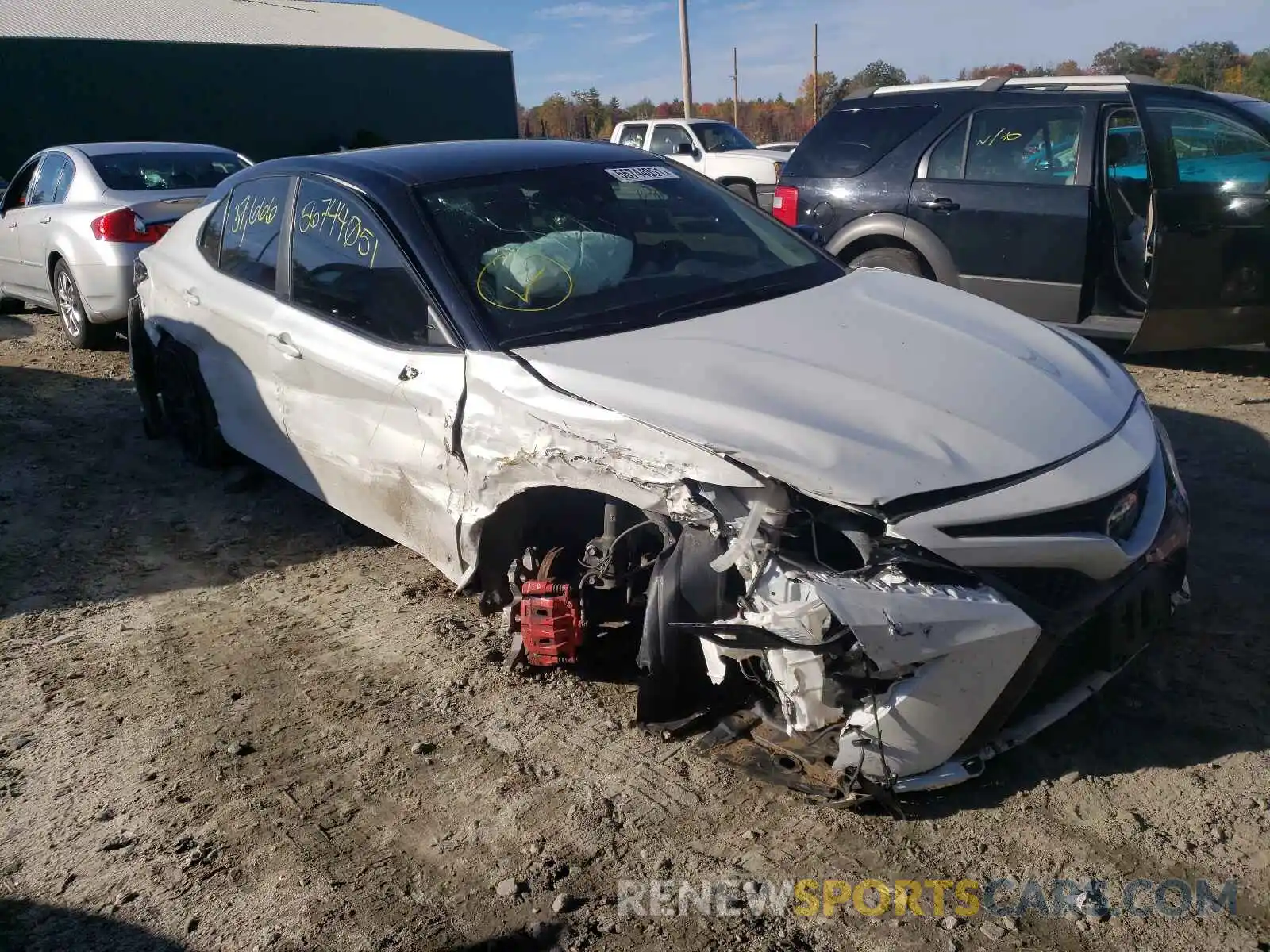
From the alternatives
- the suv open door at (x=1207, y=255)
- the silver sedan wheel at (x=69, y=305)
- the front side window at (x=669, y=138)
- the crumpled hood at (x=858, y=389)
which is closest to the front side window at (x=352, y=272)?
the crumpled hood at (x=858, y=389)

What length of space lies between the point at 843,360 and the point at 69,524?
389cm

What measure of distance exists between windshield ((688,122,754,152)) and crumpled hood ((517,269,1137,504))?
15.1 metres

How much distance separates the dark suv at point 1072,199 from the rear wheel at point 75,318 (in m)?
5.36

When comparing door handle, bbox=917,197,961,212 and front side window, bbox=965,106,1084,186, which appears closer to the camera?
front side window, bbox=965,106,1084,186

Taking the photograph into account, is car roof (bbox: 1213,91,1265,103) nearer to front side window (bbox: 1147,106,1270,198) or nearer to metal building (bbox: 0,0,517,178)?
front side window (bbox: 1147,106,1270,198)

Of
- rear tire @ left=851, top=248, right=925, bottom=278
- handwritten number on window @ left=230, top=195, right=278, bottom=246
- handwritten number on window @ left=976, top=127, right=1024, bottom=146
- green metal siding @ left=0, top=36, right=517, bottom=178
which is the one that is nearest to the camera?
handwritten number on window @ left=230, top=195, right=278, bottom=246

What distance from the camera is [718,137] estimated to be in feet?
60.5

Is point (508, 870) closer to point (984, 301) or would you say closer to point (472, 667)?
point (472, 667)

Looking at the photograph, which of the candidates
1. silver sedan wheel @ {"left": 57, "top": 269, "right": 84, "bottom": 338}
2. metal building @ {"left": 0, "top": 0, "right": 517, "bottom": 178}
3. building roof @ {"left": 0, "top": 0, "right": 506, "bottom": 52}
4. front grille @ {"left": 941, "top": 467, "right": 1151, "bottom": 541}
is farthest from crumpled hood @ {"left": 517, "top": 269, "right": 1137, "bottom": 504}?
building roof @ {"left": 0, "top": 0, "right": 506, "bottom": 52}

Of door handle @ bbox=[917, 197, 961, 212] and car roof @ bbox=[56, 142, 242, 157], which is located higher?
car roof @ bbox=[56, 142, 242, 157]

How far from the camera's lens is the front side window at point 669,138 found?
17984mm

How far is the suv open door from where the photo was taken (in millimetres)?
6066

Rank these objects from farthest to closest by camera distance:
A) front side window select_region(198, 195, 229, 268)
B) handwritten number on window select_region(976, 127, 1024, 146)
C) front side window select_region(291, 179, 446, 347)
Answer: handwritten number on window select_region(976, 127, 1024, 146)
front side window select_region(198, 195, 229, 268)
front side window select_region(291, 179, 446, 347)

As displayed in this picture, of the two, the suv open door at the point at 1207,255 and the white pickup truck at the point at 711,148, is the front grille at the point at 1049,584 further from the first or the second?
the white pickup truck at the point at 711,148
